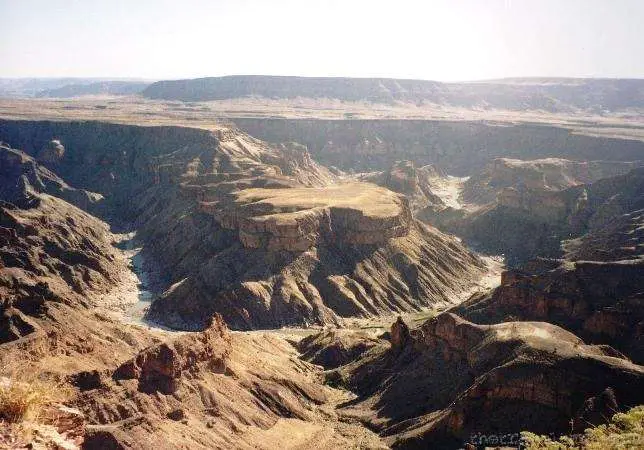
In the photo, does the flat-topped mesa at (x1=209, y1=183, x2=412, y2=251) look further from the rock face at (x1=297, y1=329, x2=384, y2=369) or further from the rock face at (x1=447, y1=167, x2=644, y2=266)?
the rock face at (x1=447, y1=167, x2=644, y2=266)

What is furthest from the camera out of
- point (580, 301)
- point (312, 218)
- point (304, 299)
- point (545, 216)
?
point (545, 216)

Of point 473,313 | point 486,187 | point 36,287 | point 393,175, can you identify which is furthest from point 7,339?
point 486,187

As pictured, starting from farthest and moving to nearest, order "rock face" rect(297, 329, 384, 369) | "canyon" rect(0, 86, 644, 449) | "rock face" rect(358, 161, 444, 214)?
"rock face" rect(358, 161, 444, 214), "rock face" rect(297, 329, 384, 369), "canyon" rect(0, 86, 644, 449)

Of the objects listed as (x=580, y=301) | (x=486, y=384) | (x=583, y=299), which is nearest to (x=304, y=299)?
(x=580, y=301)

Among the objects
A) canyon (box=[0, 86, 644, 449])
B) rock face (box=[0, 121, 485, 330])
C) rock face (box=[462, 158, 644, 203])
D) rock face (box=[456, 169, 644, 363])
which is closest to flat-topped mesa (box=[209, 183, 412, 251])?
rock face (box=[0, 121, 485, 330])

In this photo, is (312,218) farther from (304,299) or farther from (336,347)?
(336,347)

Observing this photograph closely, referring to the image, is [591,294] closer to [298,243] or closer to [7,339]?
[298,243]

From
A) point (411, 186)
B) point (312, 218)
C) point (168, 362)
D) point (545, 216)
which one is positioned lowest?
point (545, 216)
